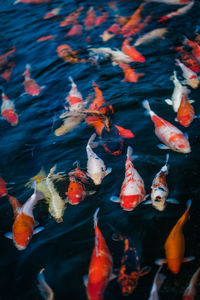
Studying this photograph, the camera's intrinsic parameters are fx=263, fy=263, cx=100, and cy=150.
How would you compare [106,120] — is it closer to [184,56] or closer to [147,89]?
[147,89]

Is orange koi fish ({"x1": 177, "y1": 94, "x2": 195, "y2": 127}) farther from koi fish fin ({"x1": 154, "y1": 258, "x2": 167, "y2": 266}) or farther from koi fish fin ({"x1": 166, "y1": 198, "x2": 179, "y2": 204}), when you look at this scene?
koi fish fin ({"x1": 154, "y1": 258, "x2": 167, "y2": 266})

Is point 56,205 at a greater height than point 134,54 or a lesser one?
lesser

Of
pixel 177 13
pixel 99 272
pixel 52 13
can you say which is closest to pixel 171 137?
pixel 99 272

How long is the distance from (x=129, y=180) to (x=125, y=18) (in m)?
8.26

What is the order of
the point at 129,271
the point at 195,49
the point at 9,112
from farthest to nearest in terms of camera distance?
1. the point at 195,49
2. the point at 9,112
3. the point at 129,271

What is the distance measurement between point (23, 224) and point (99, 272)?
4.72 ft

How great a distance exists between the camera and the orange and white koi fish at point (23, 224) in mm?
3795

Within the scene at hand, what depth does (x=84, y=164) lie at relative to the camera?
16.2 ft

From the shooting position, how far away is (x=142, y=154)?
15.7ft

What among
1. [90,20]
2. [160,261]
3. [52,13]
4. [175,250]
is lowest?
[160,261]

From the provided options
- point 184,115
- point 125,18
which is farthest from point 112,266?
point 125,18

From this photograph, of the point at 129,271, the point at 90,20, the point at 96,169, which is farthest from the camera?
the point at 90,20

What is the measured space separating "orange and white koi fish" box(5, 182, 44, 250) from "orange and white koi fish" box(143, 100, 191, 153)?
2434 millimetres

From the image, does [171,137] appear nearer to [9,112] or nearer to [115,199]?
[115,199]
